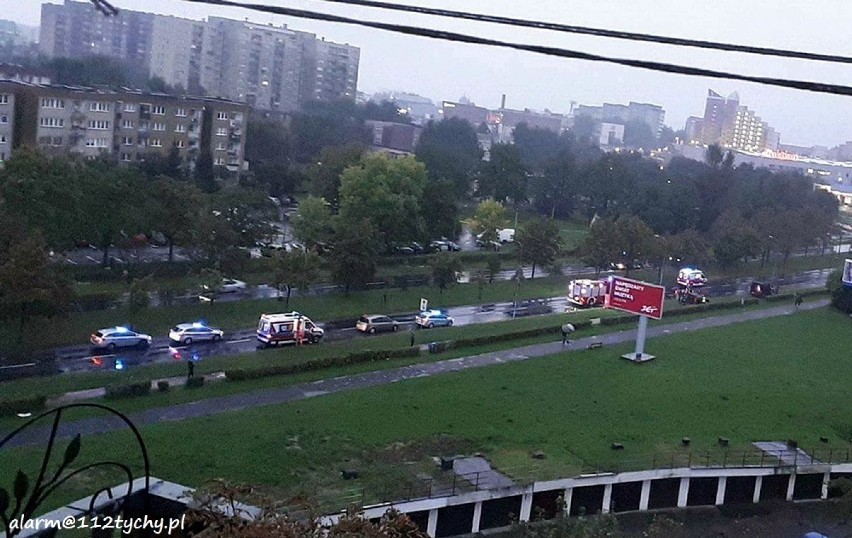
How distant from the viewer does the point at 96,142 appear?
23.3 m

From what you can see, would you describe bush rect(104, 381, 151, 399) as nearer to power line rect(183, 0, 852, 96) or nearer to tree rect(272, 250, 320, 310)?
tree rect(272, 250, 320, 310)

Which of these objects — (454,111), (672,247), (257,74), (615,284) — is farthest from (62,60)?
(454,111)

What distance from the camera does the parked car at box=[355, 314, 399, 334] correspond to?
1486 cm

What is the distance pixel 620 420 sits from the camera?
11211mm

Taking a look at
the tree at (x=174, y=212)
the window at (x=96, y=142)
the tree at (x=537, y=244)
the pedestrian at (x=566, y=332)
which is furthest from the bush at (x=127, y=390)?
the window at (x=96, y=142)

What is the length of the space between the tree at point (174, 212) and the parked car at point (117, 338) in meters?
3.53

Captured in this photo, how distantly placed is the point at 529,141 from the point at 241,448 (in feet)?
151

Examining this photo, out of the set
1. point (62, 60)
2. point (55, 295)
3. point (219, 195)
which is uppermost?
point (62, 60)

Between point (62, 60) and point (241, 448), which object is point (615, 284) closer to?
point (241, 448)

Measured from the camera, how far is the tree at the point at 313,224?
18625 mm

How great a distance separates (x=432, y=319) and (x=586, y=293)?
469cm

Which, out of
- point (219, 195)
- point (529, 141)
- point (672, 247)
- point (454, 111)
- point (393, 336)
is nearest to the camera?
point (393, 336)

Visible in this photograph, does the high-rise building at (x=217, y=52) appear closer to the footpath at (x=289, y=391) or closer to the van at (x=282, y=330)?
the van at (x=282, y=330)

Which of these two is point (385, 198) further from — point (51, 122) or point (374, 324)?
point (51, 122)
